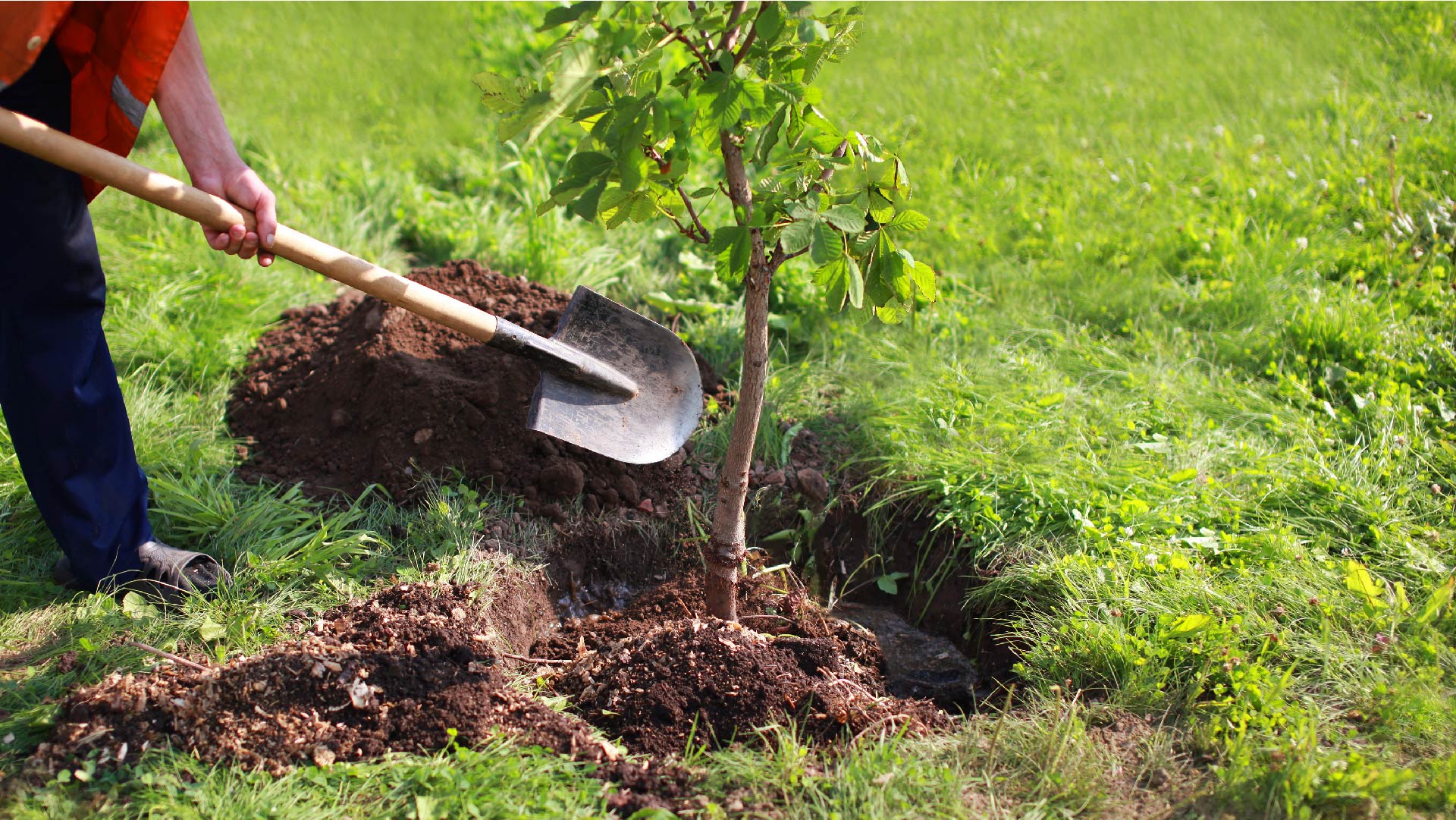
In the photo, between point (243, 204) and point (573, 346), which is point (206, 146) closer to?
point (243, 204)

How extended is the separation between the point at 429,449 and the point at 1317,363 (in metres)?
3.32

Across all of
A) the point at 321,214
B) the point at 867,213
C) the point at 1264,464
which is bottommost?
the point at 321,214

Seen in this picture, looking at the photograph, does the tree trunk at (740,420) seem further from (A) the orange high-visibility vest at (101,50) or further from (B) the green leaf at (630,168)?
(A) the orange high-visibility vest at (101,50)

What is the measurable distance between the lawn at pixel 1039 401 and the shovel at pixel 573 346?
1.31 feet

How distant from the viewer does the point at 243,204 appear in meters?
2.54

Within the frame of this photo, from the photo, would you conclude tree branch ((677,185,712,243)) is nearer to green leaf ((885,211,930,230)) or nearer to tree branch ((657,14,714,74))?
tree branch ((657,14,714,74))

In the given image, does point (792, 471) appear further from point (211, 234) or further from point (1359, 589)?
point (211, 234)

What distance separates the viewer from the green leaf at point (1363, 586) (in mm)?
2578

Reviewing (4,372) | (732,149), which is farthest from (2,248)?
(732,149)

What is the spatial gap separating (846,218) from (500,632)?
1513 millimetres

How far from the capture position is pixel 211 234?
98.4 inches

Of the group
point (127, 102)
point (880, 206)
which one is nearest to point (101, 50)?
point (127, 102)

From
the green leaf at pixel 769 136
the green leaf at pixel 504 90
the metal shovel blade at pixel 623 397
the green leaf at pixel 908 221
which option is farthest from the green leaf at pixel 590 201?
the metal shovel blade at pixel 623 397

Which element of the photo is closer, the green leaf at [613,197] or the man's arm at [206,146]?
the green leaf at [613,197]
